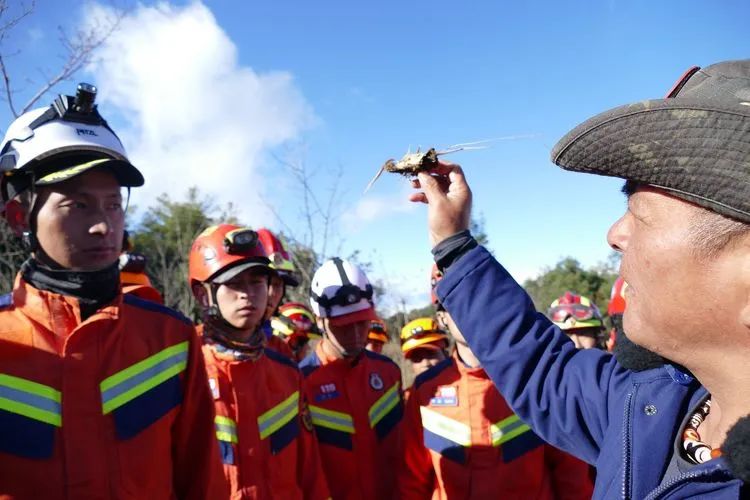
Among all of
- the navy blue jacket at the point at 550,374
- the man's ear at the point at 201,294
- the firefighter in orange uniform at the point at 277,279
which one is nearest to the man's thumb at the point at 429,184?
the navy blue jacket at the point at 550,374

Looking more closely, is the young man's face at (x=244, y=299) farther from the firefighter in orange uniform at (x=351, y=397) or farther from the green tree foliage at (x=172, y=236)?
the green tree foliage at (x=172, y=236)

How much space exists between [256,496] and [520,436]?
170 cm

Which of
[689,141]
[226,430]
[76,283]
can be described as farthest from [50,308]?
[689,141]

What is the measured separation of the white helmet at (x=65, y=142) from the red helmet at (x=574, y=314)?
5.44 m

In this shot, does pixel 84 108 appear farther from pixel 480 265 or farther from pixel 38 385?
pixel 480 265

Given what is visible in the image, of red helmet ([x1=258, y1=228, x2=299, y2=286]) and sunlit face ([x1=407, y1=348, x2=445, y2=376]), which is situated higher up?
red helmet ([x1=258, y1=228, x2=299, y2=286])

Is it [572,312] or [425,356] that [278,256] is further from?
[572,312]

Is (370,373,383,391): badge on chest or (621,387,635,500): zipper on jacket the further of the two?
(370,373,383,391): badge on chest

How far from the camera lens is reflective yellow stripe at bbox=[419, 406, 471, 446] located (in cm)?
348

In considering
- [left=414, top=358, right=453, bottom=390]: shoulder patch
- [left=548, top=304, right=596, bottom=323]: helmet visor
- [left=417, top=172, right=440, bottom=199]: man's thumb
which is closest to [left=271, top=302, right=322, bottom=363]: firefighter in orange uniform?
[left=414, top=358, right=453, bottom=390]: shoulder patch

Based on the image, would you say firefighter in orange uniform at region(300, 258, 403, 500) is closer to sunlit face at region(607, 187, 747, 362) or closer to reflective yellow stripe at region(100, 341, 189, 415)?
reflective yellow stripe at region(100, 341, 189, 415)

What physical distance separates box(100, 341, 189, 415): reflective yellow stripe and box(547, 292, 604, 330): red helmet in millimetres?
5131

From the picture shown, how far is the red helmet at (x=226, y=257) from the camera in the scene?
3717 millimetres

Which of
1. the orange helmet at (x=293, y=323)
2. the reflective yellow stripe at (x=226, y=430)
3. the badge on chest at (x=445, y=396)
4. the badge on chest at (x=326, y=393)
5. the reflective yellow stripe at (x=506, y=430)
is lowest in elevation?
the reflective yellow stripe at (x=506, y=430)
